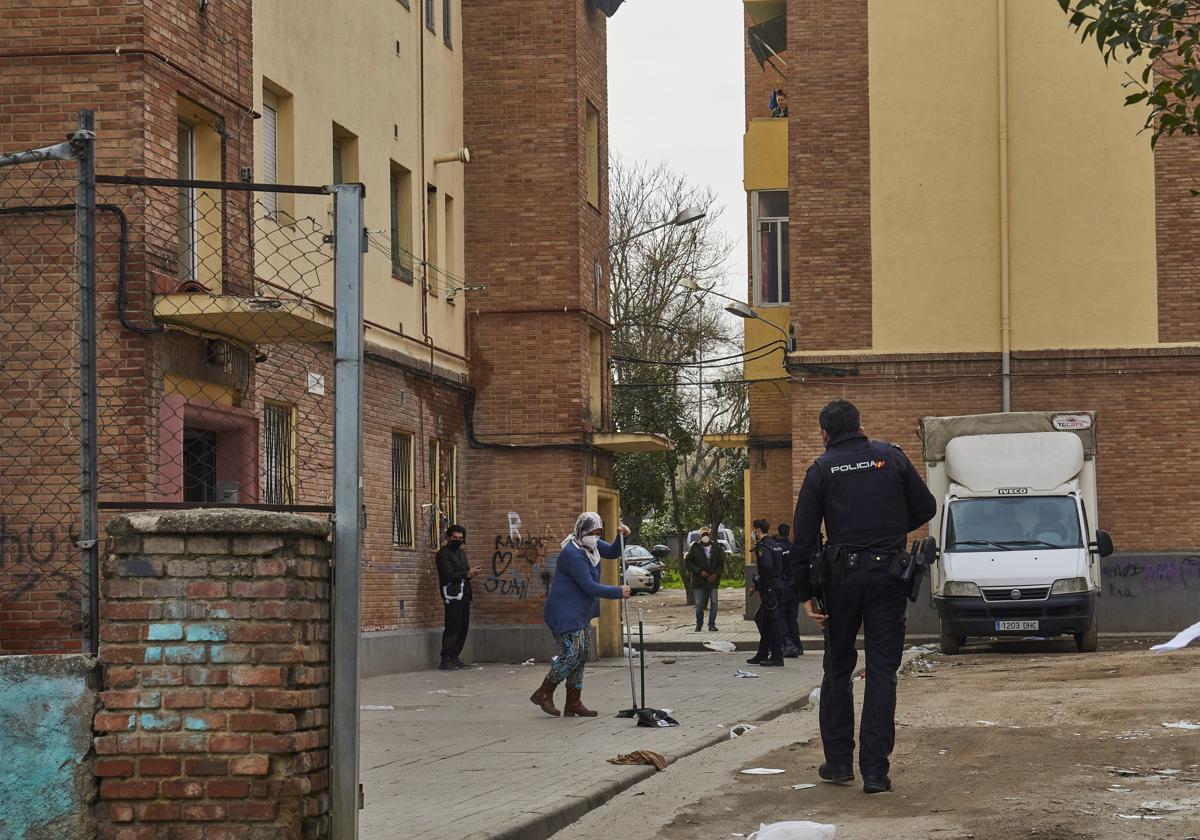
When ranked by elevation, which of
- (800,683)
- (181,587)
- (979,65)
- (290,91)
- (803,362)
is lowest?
(800,683)

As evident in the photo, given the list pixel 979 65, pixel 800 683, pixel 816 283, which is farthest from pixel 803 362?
pixel 800 683

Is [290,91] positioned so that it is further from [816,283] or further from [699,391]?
[699,391]

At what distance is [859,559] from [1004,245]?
20.8 metres

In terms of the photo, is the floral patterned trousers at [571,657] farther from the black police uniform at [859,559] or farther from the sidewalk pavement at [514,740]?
the black police uniform at [859,559]

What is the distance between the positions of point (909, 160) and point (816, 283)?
2.51 m

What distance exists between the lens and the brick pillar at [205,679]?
6.73 m

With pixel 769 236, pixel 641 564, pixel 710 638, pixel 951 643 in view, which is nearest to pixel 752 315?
pixel 769 236

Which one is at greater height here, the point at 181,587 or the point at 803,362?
the point at 803,362

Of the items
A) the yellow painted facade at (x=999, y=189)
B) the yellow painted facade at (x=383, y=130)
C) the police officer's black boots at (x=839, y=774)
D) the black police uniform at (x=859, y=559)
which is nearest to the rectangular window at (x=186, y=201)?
the yellow painted facade at (x=383, y=130)

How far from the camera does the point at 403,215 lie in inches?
938

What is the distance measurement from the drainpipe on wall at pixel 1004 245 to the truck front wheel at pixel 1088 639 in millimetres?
5926

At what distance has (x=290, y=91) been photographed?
63.9 feet

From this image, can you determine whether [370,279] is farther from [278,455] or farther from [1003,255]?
[1003,255]

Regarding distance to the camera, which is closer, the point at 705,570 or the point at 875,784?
the point at 875,784
